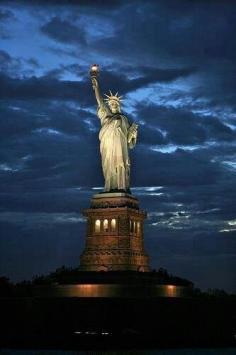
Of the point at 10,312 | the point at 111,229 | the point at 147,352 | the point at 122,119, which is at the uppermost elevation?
the point at 122,119

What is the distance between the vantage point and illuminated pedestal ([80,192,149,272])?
45844 mm

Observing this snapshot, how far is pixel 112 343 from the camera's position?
122ft

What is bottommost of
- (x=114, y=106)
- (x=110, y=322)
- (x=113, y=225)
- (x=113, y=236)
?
(x=110, y=322)

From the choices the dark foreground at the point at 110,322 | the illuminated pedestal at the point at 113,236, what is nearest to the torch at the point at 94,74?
the illuminated pedestal at the point at 113,236

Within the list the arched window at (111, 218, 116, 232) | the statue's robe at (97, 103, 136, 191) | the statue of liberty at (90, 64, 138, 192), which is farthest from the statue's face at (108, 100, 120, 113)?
the arched window at (111, 218, 116, 232)

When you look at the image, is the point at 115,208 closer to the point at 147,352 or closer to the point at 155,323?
the point at 155,323

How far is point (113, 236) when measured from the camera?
46.6 meters

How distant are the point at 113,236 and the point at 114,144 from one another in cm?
656

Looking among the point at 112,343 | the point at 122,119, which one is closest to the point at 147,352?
the point at 112,343

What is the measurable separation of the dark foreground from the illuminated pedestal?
5.42m

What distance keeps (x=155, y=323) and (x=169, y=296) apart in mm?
3242

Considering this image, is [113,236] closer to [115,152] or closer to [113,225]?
[113,225]

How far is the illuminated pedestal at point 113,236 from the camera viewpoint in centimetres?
4584

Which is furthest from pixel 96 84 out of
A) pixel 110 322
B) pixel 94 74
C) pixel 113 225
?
pixel 110 322
